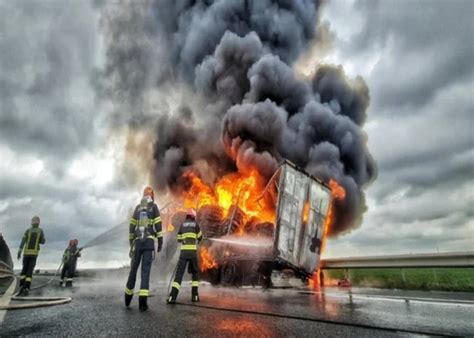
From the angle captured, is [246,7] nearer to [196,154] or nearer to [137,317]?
[196,154]

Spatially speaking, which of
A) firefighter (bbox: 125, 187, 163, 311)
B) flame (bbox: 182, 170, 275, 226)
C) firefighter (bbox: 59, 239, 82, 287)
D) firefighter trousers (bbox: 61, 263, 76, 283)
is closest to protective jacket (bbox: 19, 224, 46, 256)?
firefighter (bbox: 59, 239, 82, 287)

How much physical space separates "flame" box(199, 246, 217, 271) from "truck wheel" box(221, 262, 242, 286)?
44cm

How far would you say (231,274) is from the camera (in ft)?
33.0

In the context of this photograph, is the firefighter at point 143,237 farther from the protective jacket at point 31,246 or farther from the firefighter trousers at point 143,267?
the protective jacket at point 31,246

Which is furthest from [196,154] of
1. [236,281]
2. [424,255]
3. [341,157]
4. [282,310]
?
[282,310]

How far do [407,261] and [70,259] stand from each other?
10503 millimetres

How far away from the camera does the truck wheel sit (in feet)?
32.5

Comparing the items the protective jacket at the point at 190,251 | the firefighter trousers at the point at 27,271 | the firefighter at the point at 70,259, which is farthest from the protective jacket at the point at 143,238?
the firefighter at the point at 70,259

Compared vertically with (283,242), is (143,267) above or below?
below

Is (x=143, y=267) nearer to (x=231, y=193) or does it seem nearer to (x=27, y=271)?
(x=27, y=271)

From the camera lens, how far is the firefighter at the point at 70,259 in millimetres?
10803

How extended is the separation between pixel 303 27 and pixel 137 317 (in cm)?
2309

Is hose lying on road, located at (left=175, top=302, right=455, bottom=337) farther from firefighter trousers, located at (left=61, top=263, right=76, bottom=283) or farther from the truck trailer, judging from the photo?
firefighter trousers, located at (left=61, top=263, right=76, bottom=283)

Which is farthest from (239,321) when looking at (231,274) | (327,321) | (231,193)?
(231,193)
